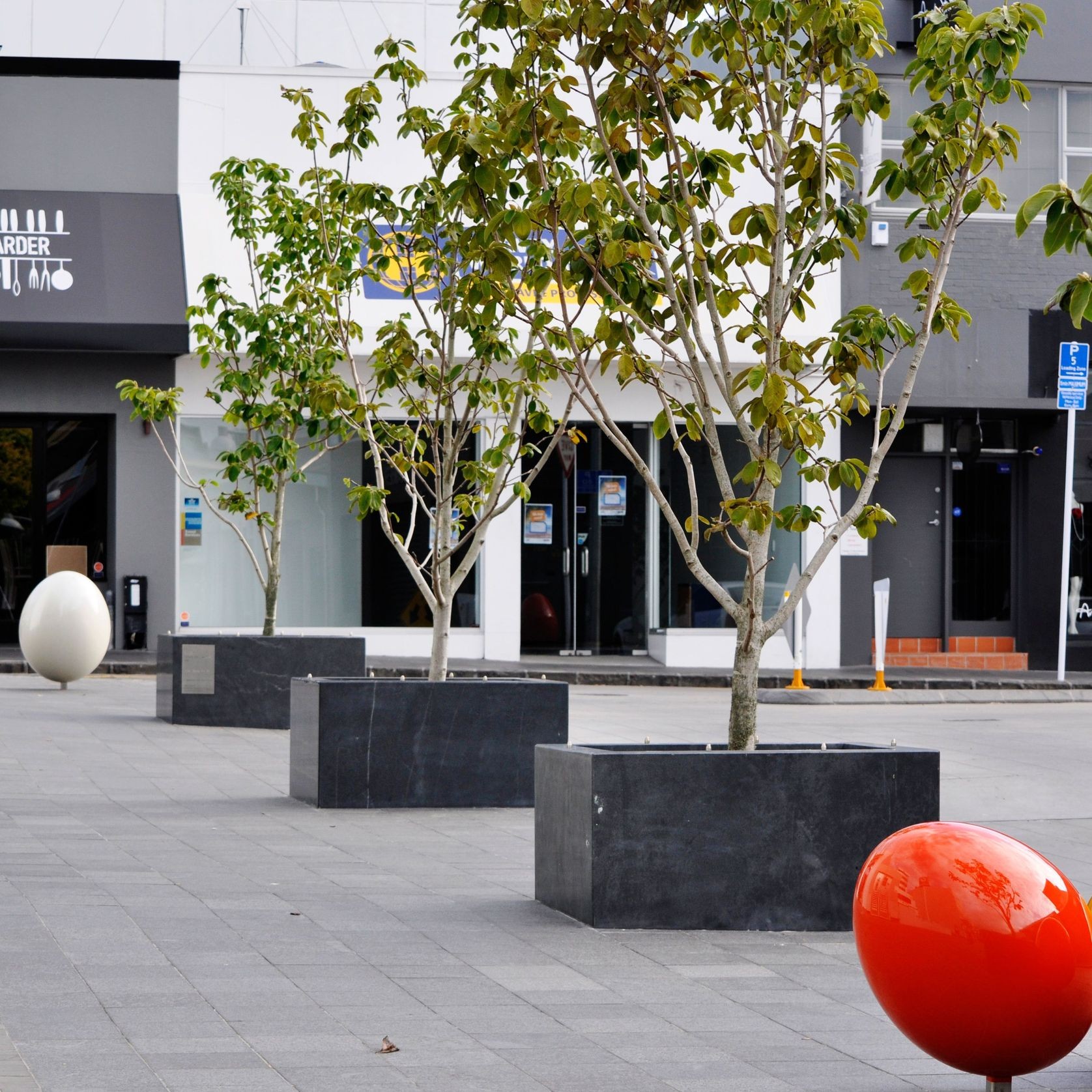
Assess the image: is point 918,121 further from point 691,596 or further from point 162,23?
point 162,23

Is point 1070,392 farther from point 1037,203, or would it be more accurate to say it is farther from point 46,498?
point 1037,203

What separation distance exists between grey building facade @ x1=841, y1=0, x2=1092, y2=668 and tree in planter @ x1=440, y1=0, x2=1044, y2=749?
15985mm

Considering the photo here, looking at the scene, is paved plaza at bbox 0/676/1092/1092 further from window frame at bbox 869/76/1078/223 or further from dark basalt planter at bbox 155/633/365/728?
window frame at bbox 869/76/1078/223

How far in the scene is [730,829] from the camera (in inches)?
267

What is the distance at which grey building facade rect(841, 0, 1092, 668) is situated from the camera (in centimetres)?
2341

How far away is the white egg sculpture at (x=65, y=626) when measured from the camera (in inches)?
669

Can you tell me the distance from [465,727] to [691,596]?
45.2 ft

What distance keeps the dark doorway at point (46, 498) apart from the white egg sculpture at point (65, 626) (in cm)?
539

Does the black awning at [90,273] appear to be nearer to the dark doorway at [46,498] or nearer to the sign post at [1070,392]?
the dark doorway at [46,498]

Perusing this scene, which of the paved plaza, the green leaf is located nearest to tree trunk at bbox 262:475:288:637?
the paved plaza

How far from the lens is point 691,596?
23750 millimetres

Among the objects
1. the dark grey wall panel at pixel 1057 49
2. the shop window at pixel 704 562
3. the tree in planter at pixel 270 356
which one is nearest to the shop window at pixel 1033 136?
the dark grey wall panel at pixel 1057 49

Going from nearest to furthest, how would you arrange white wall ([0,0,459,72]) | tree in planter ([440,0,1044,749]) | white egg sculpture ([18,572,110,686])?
tree in planter ([440,0,1044,749])
white egg sculpture ([18,572,110,686])
white wall ([0,0,459,72])

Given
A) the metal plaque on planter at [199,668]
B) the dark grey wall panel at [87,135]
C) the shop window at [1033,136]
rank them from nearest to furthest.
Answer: the metal plaque on planter at [199,668] → the dark grey wall panel at [87,135] → the shop window at [1033,136]
